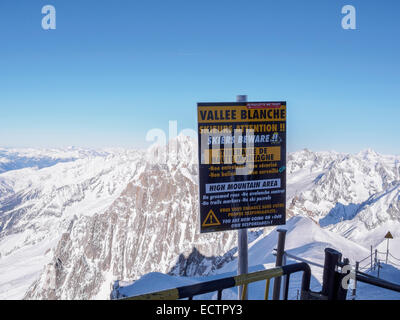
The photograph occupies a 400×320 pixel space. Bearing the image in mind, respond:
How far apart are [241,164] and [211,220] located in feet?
4.05

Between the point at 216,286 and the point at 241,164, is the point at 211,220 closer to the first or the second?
the point at 241,164

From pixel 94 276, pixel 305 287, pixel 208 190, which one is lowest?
pixel 94 276

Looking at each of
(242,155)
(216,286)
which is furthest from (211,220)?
(216,286)

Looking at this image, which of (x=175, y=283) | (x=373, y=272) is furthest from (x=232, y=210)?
(x=175, y=283)

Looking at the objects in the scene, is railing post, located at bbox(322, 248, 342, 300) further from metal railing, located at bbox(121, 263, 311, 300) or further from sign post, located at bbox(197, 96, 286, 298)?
sign post, located at bbox(197, 96, 286, 298)

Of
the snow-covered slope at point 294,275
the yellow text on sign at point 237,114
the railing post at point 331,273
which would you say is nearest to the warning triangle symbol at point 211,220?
the yellow text on sign at point 237,114

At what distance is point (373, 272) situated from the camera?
1442 centimetres

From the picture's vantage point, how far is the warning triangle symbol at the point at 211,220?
6051mm

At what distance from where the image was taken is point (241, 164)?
6219mm

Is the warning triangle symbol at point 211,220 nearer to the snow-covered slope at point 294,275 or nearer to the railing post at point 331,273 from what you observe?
the railing post at point 331,273

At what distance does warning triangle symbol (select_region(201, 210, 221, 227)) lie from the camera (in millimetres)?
6051
